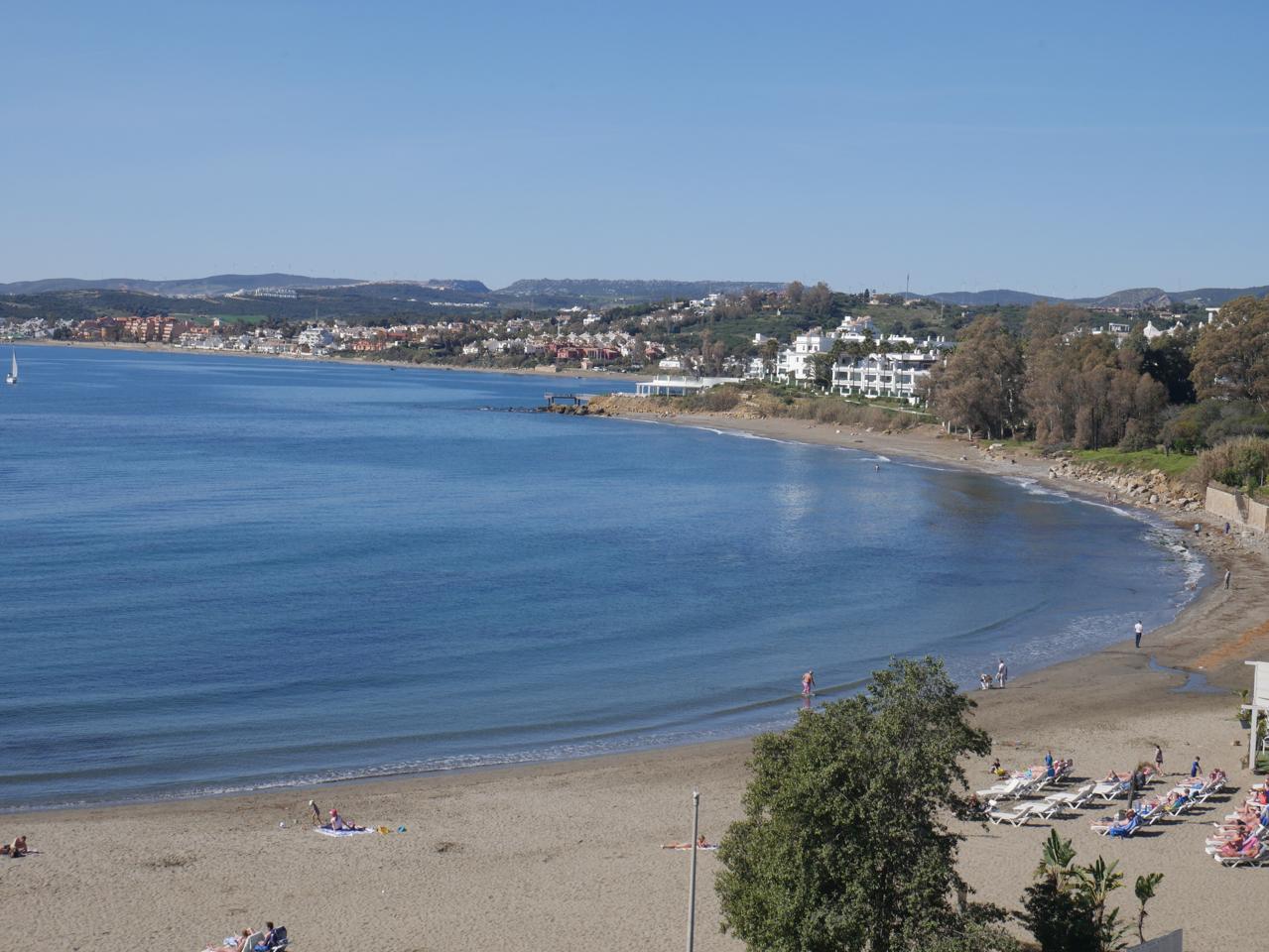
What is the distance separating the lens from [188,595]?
3303 centimetres

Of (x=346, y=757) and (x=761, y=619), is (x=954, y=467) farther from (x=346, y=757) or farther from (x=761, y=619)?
(x=346, y=757)

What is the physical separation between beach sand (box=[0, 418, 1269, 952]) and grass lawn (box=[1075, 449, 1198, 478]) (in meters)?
39.3

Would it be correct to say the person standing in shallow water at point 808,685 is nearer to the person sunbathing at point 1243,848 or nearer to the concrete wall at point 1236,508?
the person sunbathing at point 1243,848

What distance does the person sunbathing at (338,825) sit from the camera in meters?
17.5

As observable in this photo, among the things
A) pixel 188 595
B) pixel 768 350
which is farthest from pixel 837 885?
pixel 768 350

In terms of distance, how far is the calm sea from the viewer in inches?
880

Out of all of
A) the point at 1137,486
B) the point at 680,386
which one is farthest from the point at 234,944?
the point at 680,386

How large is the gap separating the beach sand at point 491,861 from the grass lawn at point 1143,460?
3935 cm

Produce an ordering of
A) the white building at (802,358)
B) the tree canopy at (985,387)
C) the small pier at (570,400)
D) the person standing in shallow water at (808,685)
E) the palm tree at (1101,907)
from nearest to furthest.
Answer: the palm tree at (1101,907) → the person standing in shallow water at (808,685) → the tree canopy at (985,387) → the small pier at (570,400) → the white building at (802,358)

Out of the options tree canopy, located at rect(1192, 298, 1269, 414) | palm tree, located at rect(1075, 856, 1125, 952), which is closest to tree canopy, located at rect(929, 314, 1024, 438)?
tree canopy, located at rect(1192, 298, 1269, 414)

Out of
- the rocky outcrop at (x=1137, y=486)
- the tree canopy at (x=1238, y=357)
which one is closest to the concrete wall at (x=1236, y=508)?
the rocky outcrop at (x=1137, y=486)

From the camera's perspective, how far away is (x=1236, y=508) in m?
48.5

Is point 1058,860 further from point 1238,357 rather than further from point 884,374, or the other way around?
point 884,374

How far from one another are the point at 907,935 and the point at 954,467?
64.1 meters
